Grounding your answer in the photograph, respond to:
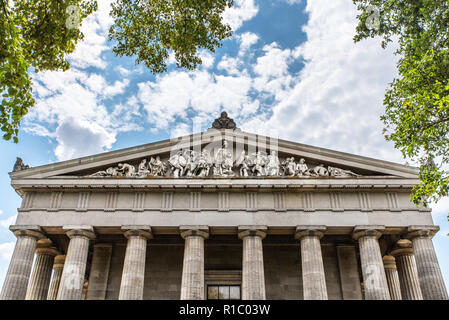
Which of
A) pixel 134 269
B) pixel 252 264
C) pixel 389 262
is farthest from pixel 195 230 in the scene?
pixel 389 262

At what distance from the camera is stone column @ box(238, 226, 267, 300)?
74.0 ft

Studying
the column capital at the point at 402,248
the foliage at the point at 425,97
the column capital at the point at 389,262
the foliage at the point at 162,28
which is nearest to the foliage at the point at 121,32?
the foliage at the point at 162,28

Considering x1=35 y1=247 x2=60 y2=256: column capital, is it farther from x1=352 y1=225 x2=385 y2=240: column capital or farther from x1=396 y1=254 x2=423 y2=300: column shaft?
x1=396 y1=254 x2=423 y2=300: column shaft

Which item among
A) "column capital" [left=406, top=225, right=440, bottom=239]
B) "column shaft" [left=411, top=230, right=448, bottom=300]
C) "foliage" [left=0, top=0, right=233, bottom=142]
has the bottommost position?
"column shaft" [left=411, top=230, right=448, bottom=300]

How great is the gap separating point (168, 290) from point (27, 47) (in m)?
17.1

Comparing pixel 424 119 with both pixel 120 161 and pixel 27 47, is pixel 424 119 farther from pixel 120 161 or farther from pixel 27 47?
pixel 120 161

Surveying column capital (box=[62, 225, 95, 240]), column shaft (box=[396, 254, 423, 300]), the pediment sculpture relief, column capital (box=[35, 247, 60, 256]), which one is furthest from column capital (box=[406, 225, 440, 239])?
column capital (box=[35, 247, 60, 256])

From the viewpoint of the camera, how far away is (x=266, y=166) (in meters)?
25.8

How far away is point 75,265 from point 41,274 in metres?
5.30

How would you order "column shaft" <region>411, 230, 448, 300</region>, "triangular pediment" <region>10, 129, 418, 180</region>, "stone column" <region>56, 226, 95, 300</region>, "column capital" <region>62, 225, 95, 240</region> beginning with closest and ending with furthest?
"column shaft" <region>411, 230, 448, 300</region> → "stone column" <region>56, 226, 95, 300</region> → "column capital" <region>62, 225, 95, 240</region> → "triangular pediment" <region>10, 129, 418, 180</region>

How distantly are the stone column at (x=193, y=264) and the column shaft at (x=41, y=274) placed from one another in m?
9.88

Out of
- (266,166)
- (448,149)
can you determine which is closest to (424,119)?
(448,149)

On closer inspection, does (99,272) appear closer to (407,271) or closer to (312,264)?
(312,264)

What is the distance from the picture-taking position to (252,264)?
76.2ft
